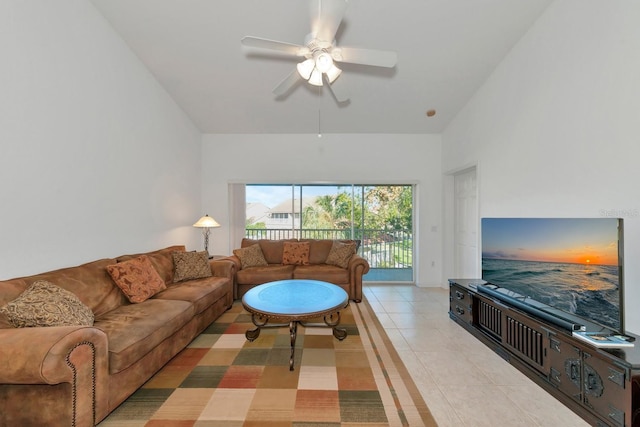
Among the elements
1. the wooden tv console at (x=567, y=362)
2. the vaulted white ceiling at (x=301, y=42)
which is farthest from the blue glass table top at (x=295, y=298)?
the vaulted white ceiling at (x=301, y=42)

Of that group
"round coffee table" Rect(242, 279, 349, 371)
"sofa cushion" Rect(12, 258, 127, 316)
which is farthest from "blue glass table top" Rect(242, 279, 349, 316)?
"sofa cushion" Rect(12, 258, 127, 316)

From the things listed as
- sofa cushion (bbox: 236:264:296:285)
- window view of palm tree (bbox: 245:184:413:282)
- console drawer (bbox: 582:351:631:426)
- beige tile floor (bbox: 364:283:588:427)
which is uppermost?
window view of palm tree (bbox: 245:184:413:282)

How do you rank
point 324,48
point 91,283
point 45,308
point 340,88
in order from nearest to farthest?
point 45,308 < point 324,48 < point 91,283 < point 340,88

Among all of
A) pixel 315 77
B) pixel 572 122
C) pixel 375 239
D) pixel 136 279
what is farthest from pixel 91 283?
pixel 375 239

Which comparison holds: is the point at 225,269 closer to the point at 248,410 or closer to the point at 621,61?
the point at 248,410

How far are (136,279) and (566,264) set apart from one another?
3.87 m

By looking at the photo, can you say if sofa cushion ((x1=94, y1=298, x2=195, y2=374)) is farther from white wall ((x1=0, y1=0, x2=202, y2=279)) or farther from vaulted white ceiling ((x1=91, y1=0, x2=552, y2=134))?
vaulted white ceiling ((x1=91, y1=0, x2=552, y2=134))

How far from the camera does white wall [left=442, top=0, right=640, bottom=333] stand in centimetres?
199

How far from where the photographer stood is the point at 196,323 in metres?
2.91

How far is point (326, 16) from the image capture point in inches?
74.1

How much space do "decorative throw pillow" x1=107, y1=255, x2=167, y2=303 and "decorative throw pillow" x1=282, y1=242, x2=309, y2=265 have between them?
2001mm

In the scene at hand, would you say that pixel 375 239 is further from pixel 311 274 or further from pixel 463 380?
pixel 463 380

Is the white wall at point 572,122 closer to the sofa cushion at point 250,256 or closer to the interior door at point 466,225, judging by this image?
the interior door at point 466,225

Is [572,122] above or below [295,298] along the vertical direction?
above
